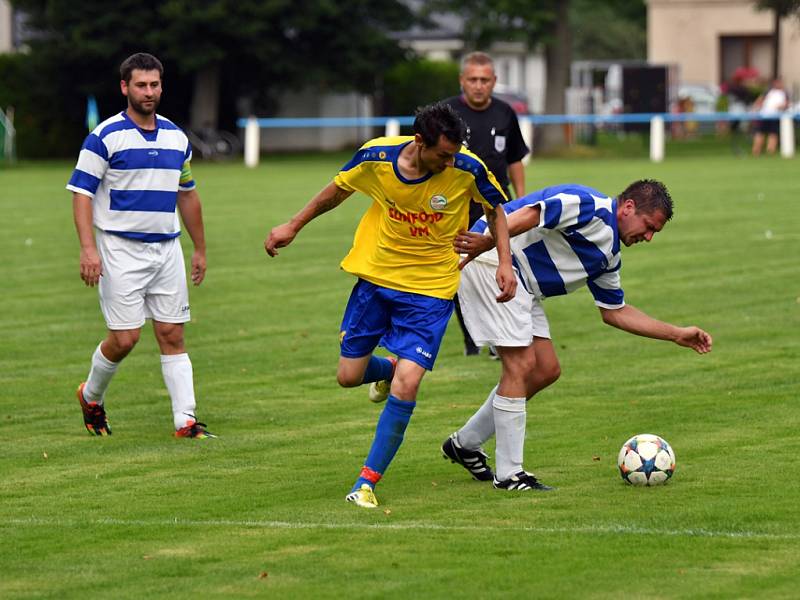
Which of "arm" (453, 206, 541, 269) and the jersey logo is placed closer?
"arm" (453, 206, 541, 269)

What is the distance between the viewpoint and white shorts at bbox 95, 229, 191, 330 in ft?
30.0

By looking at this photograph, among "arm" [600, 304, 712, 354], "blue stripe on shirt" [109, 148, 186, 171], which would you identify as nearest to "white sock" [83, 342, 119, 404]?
"blue stripe on shirt" [109, 148, 186, 171]

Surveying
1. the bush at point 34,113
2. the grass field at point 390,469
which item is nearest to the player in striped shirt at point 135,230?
the grass field at point 390,469

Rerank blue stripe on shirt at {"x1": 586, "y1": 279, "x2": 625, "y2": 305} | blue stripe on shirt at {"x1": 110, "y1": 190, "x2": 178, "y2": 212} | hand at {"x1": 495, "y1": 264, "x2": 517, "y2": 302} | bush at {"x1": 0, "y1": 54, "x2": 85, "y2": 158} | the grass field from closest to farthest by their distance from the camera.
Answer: the grass field, hand at {"x1": 495, "y1": 264, "x2": 517, "y2": 302}, blue stripe on shirt at {"x1": 586, "y1": 279, "x2": 625, "y2": 305}, blue stripe on shirt at {"x1": 110, "y1": 190, "x2": 178, "y2": 212}, bush at {"x1": 0, "y1": 54, "x2": 85, "y2": 158}

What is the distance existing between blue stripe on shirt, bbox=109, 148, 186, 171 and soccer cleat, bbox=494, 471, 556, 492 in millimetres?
2823

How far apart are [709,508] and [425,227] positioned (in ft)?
6.13

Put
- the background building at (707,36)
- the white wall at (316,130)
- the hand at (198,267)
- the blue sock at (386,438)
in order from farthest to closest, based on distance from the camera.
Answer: the background building at (707,36)
the white wall at (316,130)
the hand at (198,267)
the blue sock at (386,438)

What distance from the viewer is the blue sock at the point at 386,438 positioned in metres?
7.45

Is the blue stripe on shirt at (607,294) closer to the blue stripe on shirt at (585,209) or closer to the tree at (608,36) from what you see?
the blue stripe on shirt at (585,209)

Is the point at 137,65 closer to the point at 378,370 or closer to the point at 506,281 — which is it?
the point at 378,370

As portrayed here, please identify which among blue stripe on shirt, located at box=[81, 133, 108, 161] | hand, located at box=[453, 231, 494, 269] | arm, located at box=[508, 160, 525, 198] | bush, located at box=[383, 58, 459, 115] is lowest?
hand, located at box=[453, 231, 494, 269]

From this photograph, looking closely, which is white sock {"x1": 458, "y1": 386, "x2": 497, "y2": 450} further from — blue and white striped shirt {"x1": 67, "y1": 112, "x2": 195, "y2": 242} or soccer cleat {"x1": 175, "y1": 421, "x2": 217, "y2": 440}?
blue and white striped shirt {"x1": 67, "y1": 112, "x2": 195, "y2": 242}

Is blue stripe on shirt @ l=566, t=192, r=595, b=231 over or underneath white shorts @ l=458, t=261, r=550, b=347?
over

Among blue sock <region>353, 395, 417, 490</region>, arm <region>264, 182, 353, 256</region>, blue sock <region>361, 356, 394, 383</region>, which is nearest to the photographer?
blue sock <region>353, 395, 417, 490</region>
